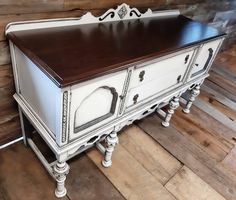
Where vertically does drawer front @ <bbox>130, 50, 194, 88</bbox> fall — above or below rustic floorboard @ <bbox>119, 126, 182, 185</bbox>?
above

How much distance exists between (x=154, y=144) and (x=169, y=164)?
166 mm

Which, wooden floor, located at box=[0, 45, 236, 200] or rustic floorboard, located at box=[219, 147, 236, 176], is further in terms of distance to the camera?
rustic floorboard, located at box=[219, 147, 236, 176]

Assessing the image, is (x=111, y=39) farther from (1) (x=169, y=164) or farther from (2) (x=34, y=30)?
(1) (x=169, y=164)

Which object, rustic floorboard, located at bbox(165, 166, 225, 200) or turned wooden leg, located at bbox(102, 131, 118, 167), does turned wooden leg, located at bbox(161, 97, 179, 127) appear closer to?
rustic floorboard, located at bbox(165, 166, 225, 200)

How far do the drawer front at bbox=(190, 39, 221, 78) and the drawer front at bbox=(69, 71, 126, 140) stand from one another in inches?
25.0

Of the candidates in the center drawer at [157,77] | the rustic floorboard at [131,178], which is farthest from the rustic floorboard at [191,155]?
the center drawer at [157,77]

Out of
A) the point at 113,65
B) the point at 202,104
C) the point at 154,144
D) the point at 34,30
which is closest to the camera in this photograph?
the point at 113,65

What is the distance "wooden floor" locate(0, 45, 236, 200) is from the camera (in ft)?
3.67

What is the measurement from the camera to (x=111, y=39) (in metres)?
0.99

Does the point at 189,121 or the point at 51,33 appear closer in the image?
the point at 51,33

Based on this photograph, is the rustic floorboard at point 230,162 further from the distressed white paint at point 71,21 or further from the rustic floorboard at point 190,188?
the distressed white paint at point 71,21

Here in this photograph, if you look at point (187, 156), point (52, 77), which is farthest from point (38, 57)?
point (187, 156)

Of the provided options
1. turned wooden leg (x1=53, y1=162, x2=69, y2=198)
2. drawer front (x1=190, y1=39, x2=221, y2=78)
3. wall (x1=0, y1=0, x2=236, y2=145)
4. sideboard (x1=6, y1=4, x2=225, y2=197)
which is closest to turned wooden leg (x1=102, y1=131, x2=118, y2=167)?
sideboard (x1=6, y1=4, x2=225, y2=197)

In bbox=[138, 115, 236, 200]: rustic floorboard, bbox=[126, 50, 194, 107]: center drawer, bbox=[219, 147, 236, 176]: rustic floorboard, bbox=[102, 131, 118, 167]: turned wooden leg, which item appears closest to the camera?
bbox=[126, 50, 194, 107]: center drawer
